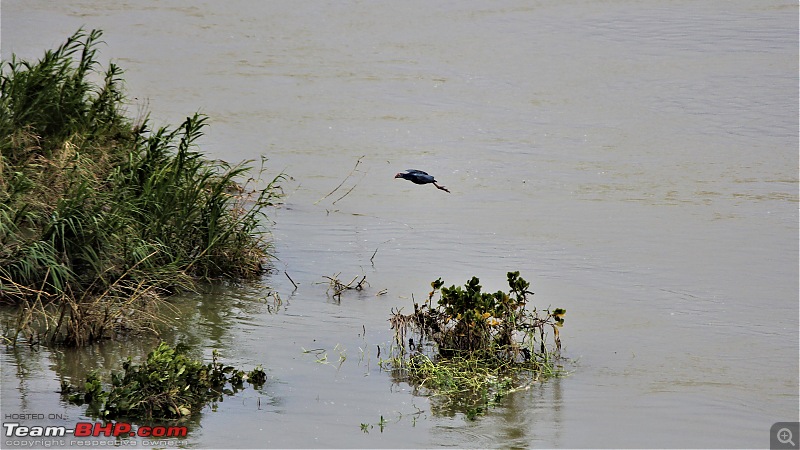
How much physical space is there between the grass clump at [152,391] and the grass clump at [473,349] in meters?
1.24

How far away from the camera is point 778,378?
6.55m

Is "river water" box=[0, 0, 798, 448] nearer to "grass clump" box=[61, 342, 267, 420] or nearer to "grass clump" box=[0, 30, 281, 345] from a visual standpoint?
"grass clump" box=[61, 342, 267, 420]

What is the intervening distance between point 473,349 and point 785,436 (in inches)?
66.8

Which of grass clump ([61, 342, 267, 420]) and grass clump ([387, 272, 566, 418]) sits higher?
grass clump ([387, 272, 566, 418])

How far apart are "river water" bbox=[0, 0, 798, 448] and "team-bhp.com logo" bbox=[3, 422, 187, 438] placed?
113mm

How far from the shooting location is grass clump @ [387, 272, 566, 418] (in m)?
5.96

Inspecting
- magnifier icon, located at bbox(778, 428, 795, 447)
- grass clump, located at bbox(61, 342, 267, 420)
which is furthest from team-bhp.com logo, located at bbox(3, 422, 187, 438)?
magnifier icon, located at bbox(778, 428, 795, 447)

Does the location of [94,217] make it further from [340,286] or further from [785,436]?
[785,436]

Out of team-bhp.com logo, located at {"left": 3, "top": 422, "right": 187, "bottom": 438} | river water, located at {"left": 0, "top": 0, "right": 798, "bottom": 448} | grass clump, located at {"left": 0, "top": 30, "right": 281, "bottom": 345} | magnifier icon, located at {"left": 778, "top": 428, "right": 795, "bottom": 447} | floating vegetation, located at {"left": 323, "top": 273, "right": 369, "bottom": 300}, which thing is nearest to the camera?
team-bhp.com logo, located at {"left": 3, "top": 422, "right": 187, "bottom": 438}

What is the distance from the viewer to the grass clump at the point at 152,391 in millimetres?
5148

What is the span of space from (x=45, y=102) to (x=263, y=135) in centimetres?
424

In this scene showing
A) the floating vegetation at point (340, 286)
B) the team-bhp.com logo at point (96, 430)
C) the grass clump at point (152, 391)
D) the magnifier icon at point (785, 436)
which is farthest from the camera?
the floating vegetation at point (340, 286)

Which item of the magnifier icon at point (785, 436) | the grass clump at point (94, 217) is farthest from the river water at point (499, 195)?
the grass clump at point (94, 217)

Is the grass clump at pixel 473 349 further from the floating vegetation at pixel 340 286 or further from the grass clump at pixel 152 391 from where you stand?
the grass clump at pixel 152 391
